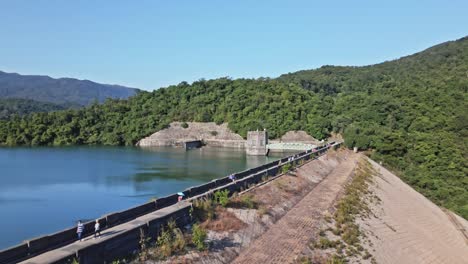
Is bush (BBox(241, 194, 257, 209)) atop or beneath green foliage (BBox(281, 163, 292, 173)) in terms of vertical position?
beneath

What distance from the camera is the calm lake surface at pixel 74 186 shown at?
31562 mm

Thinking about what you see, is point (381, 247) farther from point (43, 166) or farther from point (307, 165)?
point (43, 166)

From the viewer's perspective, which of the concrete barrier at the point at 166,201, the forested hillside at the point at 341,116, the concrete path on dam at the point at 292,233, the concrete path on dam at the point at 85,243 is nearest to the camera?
the concrete path on dam at the point at 85,243

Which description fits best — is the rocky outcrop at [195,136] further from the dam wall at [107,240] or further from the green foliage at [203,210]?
the dam wall at [107,240]

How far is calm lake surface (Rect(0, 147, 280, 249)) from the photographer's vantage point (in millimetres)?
31562

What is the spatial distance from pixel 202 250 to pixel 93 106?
126410mm

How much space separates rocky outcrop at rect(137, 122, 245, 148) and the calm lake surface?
36066 mm

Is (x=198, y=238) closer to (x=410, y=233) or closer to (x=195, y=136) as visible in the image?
(x=410, y=233)

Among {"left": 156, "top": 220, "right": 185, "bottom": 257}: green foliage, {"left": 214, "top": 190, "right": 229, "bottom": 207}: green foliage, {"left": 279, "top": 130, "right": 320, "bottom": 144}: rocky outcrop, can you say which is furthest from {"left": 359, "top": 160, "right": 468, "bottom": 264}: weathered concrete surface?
{"left": 279, "top": 130, "right": 320, "bottom": 144}: rocky outcrop

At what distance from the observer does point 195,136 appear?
4540 inches

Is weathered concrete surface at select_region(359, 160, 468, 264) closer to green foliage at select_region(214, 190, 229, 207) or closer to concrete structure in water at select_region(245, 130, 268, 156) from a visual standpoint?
green foliage at select_region(214, 190, 229, 207)

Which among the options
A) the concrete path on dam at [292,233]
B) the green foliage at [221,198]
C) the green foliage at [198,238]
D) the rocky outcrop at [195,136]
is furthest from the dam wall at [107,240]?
the rocky outcrop at [195,136]

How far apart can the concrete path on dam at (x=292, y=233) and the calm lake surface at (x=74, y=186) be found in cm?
1608

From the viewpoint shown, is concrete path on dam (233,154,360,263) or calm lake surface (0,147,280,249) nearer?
concrete path on dam (233,154,360,263)
